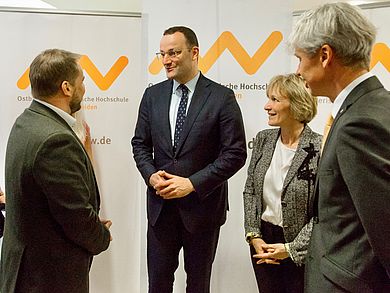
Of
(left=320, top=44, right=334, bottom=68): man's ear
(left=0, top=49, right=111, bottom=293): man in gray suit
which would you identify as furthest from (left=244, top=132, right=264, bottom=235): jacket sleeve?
(left=320, top=44, right=334, bottom=68): man's ear

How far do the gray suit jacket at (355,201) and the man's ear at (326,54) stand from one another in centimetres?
12

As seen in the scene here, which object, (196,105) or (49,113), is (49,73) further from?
(196,105)

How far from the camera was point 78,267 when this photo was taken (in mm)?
1792

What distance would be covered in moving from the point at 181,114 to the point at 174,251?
757 mm

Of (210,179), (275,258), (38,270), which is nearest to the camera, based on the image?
(38,270)

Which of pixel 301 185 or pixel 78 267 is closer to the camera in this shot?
pixel 78 267

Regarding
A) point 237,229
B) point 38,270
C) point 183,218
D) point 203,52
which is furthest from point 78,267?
point 203,52

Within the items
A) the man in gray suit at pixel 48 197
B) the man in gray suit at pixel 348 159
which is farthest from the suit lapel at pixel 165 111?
the man in gray suit at pixel 348 159

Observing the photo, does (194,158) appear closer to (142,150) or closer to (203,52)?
(142,150)

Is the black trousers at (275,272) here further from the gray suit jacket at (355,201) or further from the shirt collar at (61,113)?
the shirt collar at (61,113)

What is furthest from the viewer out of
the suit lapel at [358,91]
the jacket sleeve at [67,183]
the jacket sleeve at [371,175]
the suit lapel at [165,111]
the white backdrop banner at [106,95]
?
the white backdrop banner at [106,95]

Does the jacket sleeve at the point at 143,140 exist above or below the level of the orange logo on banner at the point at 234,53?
below

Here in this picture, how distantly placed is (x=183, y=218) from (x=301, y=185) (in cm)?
64

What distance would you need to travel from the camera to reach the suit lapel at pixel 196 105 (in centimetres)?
254
